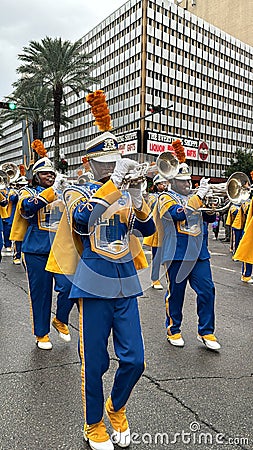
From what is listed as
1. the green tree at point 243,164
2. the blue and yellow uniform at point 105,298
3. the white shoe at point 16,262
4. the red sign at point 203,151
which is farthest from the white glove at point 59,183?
the red sign at point 203,151

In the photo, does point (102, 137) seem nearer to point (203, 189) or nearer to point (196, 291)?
point (203, 189)

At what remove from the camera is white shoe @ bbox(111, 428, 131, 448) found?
2.92 m

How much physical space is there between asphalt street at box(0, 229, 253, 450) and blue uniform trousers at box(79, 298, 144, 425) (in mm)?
298

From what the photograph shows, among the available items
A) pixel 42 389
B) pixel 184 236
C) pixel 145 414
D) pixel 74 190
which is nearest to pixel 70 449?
pixel 145 414

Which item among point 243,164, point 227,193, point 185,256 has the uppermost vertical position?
point 243,164

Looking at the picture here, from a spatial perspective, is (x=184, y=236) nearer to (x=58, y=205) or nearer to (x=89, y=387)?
(x=58, y=205)

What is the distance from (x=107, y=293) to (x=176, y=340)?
2154 millimetres

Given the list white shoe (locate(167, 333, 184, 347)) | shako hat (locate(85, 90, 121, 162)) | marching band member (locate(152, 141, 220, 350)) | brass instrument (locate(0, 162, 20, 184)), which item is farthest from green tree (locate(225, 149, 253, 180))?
shako hat (locate(85, 90, 121, 162))

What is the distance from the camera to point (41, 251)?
4.63m

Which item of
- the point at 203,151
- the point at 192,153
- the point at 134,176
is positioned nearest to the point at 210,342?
the point at 134,176

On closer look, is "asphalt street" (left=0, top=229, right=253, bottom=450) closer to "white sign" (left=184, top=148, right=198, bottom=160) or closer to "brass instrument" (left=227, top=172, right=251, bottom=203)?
"brass instrument" (left=227, top=172, right=251, bottom=203)

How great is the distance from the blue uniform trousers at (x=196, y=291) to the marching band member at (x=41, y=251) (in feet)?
3.41

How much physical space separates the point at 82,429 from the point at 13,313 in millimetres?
3178

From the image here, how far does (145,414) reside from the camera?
10.8 feet
